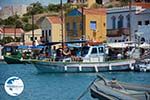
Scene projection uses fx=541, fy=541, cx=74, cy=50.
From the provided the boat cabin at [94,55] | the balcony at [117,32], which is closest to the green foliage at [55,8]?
the balcony at [117,32]

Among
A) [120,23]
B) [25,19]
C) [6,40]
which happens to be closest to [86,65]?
[120,23]

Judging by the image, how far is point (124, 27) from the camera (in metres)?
44.0

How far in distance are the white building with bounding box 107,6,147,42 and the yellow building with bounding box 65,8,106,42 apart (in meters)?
1.23

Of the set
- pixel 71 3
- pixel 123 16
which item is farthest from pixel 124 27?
pixel 71 3

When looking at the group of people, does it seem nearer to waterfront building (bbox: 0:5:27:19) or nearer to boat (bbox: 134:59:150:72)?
boat (bbox: 134:59:150:72)

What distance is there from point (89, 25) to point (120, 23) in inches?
136

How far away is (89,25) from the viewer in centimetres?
4662

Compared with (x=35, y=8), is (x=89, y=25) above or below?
below

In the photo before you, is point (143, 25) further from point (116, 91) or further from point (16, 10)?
point (16, 10)

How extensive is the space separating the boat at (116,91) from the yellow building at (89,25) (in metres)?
38.0

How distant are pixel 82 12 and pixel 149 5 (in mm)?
8031

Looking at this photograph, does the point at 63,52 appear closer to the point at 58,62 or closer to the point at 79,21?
the point at 58,62

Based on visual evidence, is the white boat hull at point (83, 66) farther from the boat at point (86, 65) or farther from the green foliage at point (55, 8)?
the green foliage at point (55, 8)

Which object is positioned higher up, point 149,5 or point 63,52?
point 149,5
